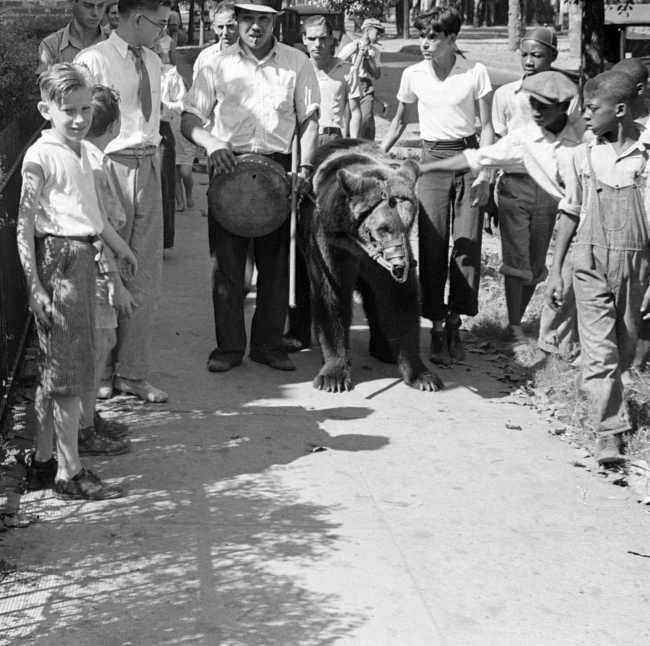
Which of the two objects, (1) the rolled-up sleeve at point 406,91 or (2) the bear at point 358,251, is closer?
(2) the bear at point 358,251

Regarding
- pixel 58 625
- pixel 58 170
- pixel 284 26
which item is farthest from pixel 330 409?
pixel 284 26

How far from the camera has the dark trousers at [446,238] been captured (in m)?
8.30

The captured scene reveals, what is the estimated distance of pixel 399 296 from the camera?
797 centimetres

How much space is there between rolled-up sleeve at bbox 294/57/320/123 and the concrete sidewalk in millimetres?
1733

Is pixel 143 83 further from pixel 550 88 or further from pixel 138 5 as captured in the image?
pixel 550 88

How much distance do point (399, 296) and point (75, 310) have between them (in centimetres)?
290

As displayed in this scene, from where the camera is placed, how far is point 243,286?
8031mm

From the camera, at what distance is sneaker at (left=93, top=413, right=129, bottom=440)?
6.50 metres

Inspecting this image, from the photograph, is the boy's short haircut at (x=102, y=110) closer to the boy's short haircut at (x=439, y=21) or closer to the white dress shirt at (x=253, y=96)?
the white dress shirt at (x=253, y=96)

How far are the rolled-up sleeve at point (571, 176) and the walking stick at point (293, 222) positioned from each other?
1.63 m

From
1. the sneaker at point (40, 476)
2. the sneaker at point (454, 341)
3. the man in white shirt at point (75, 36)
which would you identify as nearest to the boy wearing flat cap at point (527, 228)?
the sneaker at point (454, 341)

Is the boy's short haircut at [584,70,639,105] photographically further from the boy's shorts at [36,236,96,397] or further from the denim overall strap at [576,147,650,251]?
the boy's shorts at [36,236,96,397]

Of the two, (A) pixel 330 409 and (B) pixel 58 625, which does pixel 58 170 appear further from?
(A) pixel 330 409

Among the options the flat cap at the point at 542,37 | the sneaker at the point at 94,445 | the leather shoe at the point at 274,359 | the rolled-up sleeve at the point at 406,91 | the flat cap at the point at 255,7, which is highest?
the flat cap at the point at 255,7
